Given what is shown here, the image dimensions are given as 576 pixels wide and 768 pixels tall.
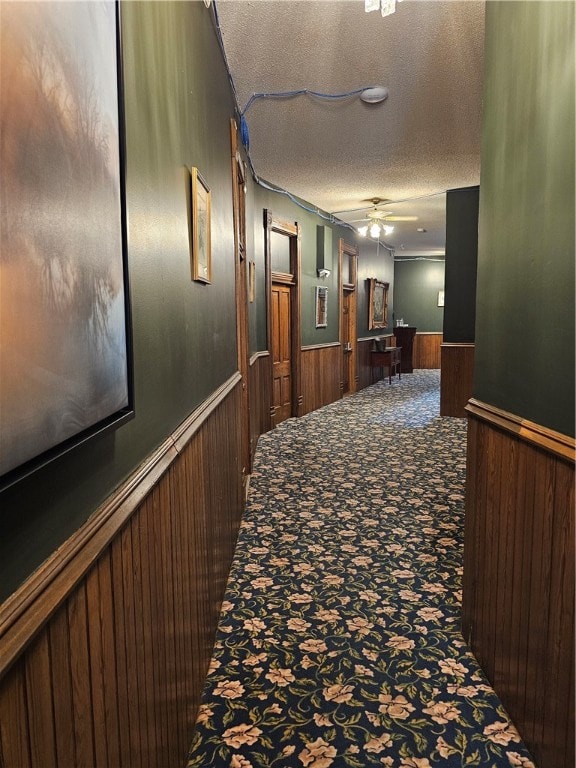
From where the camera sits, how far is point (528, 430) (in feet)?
5.60

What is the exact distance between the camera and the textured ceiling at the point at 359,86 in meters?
2.87

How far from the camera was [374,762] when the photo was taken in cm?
171

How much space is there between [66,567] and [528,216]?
5.59ft

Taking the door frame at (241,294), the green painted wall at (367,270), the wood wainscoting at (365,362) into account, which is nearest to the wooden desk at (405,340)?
the green painted wall at (367,270)

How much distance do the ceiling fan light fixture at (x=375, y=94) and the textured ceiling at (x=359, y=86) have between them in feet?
0.19

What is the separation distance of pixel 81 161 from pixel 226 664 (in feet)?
6.70

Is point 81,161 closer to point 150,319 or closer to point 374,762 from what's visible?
point 150,319

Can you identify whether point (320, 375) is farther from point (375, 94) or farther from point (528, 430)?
point (528, 430)

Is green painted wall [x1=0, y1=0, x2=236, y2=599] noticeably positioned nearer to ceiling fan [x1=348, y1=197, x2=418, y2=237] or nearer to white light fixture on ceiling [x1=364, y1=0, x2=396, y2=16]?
white light fixture on ceiling [x1=364, y1=0, x2=396, y2=16]

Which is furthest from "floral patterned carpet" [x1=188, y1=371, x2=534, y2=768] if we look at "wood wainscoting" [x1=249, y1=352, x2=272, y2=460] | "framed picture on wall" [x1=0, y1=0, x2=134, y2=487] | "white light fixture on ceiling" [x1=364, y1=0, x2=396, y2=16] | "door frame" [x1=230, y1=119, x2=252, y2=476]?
"white light fixture on ceiling" [x1=364, y1=0, x2=396, y2=16]

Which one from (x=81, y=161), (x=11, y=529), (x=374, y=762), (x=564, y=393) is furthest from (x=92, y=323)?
(x=374, y=762)

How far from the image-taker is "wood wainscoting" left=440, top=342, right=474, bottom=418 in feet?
22.9

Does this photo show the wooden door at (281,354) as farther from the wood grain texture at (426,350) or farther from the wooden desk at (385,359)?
the wood grain texture at (426,350)

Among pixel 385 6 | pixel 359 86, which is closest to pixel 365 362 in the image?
pixel 359 86
